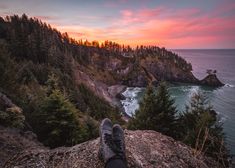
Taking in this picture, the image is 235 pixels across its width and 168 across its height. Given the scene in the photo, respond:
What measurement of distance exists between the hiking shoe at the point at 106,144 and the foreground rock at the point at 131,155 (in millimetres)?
342

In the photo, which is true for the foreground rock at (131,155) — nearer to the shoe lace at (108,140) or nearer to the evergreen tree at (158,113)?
the shoe lace at (108,140)

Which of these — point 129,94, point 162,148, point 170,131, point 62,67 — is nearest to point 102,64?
point 129,94

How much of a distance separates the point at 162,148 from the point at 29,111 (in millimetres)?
10497

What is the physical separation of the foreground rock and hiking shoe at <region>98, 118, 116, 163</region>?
0.34 meters

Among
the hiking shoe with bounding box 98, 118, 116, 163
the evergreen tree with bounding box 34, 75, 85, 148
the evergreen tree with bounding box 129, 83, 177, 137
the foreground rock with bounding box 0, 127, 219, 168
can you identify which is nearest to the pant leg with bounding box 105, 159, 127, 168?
the hiking shoe with bounding box 98, 118, 116, 163

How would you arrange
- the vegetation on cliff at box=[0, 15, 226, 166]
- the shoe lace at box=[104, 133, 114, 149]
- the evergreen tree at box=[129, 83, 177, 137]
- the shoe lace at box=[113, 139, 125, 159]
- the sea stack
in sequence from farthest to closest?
1. the sea stack
2. the evergreen tree at box=[129, 83, 177, 137]
3. the vegetation on cliff at box=[0, 15, 226, 166]
4. the shoe lace at box=[104, 133, 114, 149]
5. the shoe lace at box=[113, 139, 125, 159]

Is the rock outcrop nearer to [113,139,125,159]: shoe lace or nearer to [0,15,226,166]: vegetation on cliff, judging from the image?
[0,15,226,166]: vegetation on cliff

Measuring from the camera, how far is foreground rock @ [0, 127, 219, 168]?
170 inches

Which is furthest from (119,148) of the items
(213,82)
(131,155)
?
(213,82)

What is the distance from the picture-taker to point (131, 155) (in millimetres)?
4676

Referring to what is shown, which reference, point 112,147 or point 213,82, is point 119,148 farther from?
point 213,82

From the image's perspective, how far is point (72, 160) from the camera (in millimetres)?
4344

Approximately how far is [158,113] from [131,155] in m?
10.9

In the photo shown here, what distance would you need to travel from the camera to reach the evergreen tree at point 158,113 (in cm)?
1490
